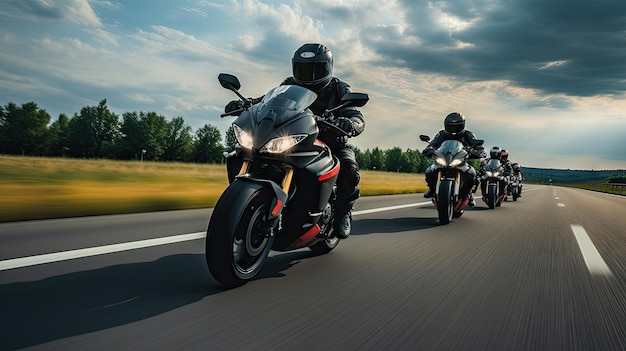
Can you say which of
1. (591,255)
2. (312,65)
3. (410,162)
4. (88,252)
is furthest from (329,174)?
(410,162)

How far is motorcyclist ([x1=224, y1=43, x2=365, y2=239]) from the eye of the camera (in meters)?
4.63

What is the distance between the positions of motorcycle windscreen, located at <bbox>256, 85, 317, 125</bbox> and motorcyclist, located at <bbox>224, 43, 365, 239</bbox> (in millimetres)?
696

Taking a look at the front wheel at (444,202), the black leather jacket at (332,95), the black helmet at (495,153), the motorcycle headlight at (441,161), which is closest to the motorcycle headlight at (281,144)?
the black leather jacket at (332,95)

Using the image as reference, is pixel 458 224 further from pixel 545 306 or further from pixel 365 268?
pixel 545 306

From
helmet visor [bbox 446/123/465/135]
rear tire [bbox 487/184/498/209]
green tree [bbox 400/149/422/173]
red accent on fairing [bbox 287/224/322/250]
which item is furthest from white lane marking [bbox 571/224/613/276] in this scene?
green tree [bbox 400/149/422/173]

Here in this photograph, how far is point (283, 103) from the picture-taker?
373 cm

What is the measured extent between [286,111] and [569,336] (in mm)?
2365

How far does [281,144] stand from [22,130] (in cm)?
10944

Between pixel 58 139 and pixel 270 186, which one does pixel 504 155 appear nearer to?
pixel 270 186

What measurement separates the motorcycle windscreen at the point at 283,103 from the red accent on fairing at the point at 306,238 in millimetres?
940

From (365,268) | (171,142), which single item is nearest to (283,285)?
(365,268)

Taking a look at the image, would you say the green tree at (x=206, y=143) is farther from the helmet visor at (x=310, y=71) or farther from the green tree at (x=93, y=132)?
the helmet visor at (x=310, y=71)

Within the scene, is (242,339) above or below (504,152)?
below

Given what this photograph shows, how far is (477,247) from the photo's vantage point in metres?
5.93
